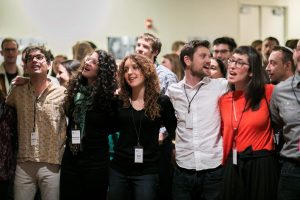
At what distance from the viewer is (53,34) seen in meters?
6.64

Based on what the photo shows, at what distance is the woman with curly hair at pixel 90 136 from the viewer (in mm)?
3076

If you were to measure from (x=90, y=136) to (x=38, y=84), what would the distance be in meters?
0.67

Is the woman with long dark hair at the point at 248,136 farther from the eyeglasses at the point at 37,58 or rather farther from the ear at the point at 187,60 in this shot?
the eyeglasses at the point at 37,58

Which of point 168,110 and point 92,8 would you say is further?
point 92,8

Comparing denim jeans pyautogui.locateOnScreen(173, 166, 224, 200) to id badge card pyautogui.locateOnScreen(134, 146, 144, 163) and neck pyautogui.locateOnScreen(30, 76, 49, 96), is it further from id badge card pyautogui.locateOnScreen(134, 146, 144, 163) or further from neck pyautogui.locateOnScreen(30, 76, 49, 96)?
neck pyautogui.locateOnScreen(30, 76, 49, 96)

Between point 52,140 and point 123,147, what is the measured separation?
63cm

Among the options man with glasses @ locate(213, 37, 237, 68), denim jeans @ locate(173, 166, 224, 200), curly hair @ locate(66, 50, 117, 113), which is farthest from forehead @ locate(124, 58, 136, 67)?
man with glasses @ locate(213, 37, 237, 68)

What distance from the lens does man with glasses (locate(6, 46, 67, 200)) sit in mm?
3238

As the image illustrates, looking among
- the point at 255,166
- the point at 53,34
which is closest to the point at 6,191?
the point at 255,166

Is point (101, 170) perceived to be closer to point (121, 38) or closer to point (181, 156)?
point (181, 156)

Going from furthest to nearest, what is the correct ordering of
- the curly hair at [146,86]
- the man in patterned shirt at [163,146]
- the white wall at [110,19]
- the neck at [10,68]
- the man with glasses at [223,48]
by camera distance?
the white wall at [110,19] → the neck at [10,68] → the man with glasses at [223,48] → the man in patterned shirt at [163,146] → the curly hair at [146,86]

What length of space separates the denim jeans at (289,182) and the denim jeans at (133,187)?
86 centimetres

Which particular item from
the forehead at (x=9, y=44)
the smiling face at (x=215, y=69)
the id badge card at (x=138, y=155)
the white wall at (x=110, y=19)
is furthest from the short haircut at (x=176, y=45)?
the id badge card at (x=138, y=155)

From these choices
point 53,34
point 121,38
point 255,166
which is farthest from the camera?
point 121,38
